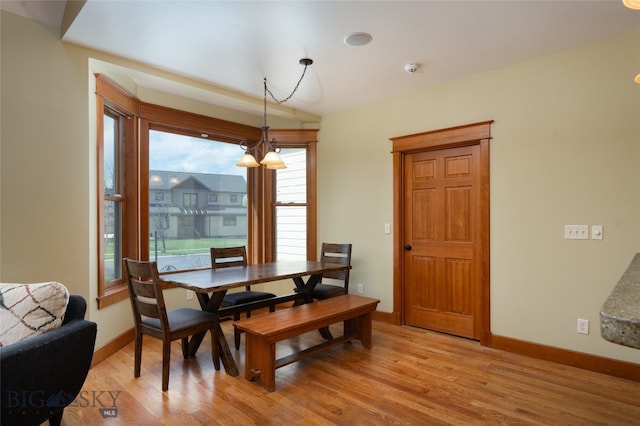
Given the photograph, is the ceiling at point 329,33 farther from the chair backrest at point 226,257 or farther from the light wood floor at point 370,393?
the light wood floor at point 370,393

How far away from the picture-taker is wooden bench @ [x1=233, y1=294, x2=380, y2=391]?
2.60m

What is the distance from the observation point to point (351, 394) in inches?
99.0

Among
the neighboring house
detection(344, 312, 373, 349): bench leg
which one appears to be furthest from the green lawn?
detection(344, 312, 373, 349): bench leg

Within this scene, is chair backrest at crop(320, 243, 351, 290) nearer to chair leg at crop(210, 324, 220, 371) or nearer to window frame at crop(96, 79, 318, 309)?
Result: window frame at crop(96, 79, 318, 309)

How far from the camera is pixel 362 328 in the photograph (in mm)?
3430

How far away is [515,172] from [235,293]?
2920 mm

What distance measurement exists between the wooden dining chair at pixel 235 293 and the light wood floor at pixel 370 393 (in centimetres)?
43

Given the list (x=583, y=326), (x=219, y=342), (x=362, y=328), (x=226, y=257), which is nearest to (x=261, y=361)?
(x=219, y=342)

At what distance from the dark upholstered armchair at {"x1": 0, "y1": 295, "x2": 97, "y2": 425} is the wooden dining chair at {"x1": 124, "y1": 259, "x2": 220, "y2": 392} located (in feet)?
1.70

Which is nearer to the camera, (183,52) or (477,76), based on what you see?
(183,52)

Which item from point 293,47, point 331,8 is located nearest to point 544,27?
point 331,8

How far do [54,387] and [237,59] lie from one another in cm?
265

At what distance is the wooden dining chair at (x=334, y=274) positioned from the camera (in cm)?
395

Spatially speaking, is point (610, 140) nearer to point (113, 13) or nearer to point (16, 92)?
point (113, 13)
